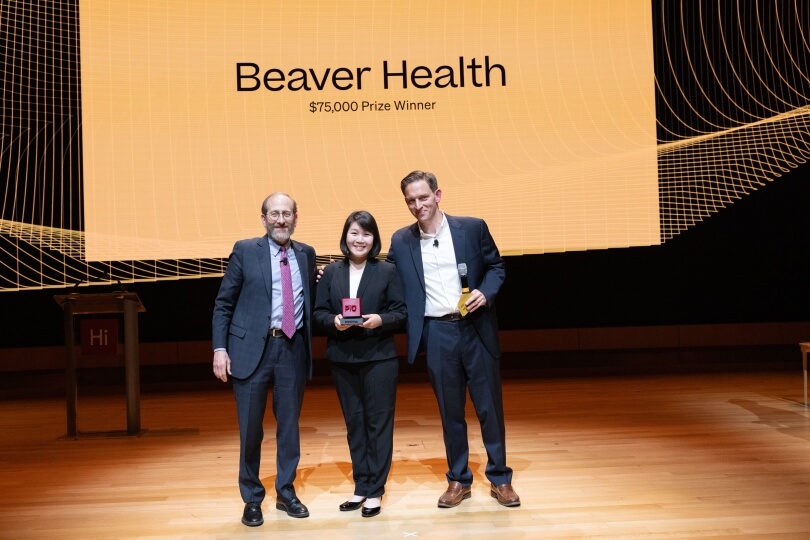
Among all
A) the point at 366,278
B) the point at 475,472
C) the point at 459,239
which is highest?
the point at 459,239

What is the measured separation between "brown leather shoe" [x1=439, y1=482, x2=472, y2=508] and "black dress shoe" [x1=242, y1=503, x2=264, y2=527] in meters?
0.76

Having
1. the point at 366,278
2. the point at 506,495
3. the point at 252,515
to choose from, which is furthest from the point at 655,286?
the point at 252,515

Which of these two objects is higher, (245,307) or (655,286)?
(245,307)

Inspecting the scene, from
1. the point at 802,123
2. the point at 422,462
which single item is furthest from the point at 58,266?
the point at 802,123

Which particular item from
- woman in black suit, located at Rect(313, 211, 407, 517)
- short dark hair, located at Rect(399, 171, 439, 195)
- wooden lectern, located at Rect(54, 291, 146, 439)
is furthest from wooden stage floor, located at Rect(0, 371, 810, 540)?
short dark hair, located at Rect(399, 171, 439, 195)

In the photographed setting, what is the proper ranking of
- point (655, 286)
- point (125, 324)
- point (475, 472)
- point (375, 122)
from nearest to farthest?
1. point (475, 472)
2. point (125, 324)
3. point (375, 122)
4. point (655, 286)

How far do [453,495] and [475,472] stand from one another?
0.64 meters

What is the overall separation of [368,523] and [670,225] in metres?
4.20

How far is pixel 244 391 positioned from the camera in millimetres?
3162

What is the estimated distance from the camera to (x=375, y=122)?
18.6 feet

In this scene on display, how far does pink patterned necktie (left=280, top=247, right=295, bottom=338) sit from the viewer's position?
315 cm

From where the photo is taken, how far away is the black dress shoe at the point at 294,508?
318 cm

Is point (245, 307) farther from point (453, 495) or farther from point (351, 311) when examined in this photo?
point (453, 495)

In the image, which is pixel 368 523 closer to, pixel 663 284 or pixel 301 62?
pixel 301 62
